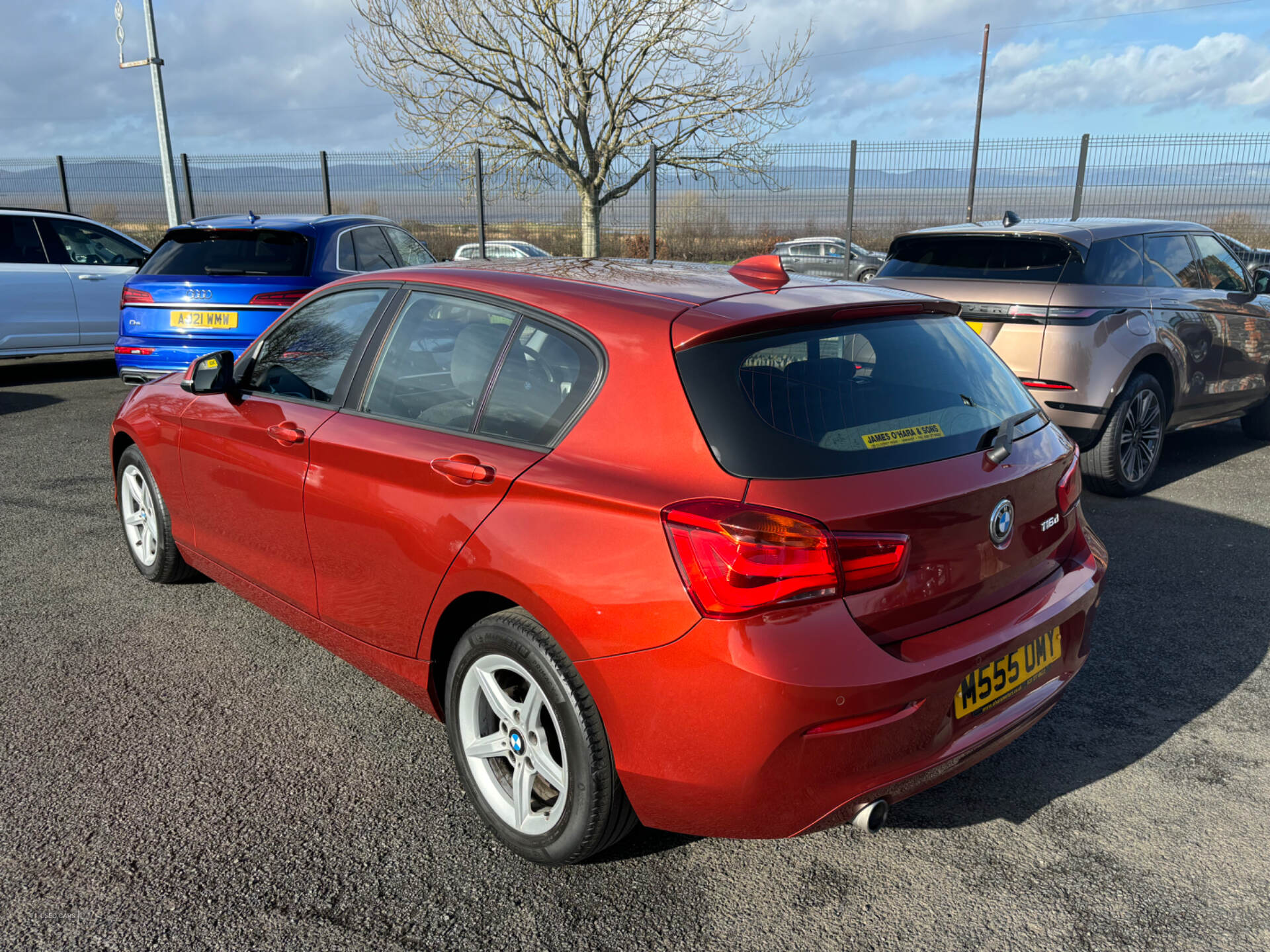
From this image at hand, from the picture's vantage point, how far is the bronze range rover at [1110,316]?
574cm

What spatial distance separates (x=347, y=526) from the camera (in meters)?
2.98

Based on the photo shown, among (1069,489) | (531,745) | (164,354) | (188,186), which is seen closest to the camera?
(531,745)

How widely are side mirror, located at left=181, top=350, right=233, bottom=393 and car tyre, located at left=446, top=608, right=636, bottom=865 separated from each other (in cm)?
169

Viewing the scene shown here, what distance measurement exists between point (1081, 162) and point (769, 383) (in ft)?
44.1

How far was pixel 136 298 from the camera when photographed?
7488 millimetres

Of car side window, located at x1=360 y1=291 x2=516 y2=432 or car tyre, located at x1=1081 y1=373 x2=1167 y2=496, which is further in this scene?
car tyre, located at x1=1081 y1=373 x2=1167 y2=496

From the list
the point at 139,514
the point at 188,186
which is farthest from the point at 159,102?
the point at 139,514

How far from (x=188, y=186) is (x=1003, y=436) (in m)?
19.3

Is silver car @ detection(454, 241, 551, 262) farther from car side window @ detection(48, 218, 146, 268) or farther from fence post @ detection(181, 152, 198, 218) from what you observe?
car side window @ detection(48, 218, 146, 268)

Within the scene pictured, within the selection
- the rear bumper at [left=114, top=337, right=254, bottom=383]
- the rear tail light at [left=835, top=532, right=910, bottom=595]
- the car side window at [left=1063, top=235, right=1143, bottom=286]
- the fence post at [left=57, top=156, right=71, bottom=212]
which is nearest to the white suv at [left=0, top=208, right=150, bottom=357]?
the rear bumper at [left=114, top=337, right=254, bottom=383]

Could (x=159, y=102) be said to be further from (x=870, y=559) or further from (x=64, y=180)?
(x=870, y=559)

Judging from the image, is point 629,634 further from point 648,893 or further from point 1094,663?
point 1094,663

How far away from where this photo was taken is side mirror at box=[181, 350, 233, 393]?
3637 millimetres

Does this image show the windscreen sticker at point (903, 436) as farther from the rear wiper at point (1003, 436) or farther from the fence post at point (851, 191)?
the fence post at point (851, 191)
